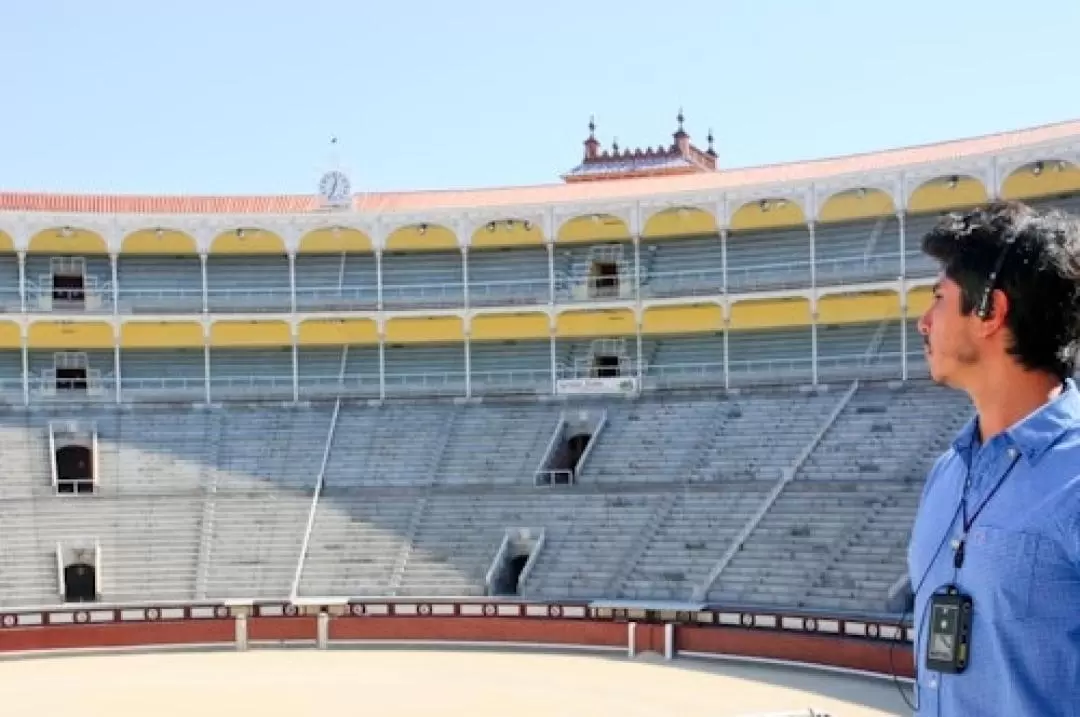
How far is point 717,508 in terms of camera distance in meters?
32.9

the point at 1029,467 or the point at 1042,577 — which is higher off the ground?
the point at 1029,467

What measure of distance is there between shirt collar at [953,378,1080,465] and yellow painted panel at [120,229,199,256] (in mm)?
40522

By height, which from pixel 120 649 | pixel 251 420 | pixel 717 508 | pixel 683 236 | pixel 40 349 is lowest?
pixel 120 649

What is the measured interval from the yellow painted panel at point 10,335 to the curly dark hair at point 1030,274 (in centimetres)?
4149

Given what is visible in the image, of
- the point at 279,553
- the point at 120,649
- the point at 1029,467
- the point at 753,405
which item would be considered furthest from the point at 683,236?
the point at 1029,467

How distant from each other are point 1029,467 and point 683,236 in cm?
3895

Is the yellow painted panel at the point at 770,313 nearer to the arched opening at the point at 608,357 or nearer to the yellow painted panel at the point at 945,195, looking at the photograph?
the arched opening at the point at 608,357

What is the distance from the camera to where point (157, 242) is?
41406 mm

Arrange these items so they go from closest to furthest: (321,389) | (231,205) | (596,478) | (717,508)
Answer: (717,508) → (596,478) → (321,389) → (231,205)

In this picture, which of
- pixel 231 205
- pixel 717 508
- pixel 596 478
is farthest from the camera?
pixel 231 205

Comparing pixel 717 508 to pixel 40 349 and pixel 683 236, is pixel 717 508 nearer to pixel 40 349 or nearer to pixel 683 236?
pixel 683 236

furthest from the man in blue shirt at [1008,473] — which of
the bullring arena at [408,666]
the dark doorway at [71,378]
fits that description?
the dark doorway at [71,378]

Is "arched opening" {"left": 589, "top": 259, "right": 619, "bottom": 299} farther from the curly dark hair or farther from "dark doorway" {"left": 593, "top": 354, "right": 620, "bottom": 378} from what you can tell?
the curly dark hair

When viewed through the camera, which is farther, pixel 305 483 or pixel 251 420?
pixel 251 420
